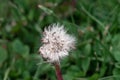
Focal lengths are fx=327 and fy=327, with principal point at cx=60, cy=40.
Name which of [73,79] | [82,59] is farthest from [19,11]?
[73,79]

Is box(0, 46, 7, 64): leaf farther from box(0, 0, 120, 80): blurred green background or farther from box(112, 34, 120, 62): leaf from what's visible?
box(112, 34, 120, 62): leaf

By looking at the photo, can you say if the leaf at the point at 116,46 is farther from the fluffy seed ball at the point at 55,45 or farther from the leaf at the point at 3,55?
the leaf at the point at 3,55

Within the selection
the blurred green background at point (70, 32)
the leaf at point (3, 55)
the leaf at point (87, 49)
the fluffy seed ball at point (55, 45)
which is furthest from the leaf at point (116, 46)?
the leaf at point (3, 55)

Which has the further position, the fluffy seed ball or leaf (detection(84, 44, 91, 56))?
leaf (detection(84, 44, 91, 56))

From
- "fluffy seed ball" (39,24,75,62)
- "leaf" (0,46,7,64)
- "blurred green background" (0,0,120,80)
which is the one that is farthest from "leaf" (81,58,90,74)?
"leaf" (0,46,7,64)

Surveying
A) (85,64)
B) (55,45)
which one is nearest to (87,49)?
(85,64)

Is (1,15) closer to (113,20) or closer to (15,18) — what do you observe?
(15,18)
